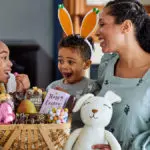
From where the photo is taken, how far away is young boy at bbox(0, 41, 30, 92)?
1093 mm

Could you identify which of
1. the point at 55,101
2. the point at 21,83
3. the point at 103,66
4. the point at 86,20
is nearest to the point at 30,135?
the point at 55,101

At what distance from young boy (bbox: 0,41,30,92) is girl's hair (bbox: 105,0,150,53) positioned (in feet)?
1.07

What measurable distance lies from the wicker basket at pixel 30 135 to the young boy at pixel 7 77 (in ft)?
0.75

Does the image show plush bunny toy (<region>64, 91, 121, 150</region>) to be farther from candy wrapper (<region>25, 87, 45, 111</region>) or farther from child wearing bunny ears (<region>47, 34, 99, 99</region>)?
child wearing bunny ears (<region>47, 34, 99, 99</region>)

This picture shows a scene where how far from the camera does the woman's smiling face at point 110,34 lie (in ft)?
3.48

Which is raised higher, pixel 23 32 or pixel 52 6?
pixel 52 6

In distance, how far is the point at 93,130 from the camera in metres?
0.93

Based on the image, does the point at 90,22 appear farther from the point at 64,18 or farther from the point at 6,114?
the point at 6,114

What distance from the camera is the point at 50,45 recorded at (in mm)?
Answer: 2146

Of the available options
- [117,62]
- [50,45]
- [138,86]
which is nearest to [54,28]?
[50,45]

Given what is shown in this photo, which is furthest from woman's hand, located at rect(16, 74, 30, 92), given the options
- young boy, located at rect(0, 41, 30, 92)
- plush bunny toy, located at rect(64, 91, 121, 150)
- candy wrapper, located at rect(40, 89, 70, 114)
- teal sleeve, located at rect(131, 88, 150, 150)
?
teal sleeve, located at rect(131, 88, 150, 150)

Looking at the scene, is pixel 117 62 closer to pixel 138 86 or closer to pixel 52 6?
pixel 138 86

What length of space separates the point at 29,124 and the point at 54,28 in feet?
4.17

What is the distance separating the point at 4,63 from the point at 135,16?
405 mm
